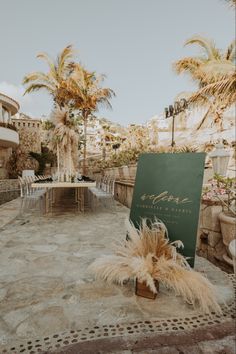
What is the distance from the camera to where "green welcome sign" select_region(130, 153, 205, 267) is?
2.38 m

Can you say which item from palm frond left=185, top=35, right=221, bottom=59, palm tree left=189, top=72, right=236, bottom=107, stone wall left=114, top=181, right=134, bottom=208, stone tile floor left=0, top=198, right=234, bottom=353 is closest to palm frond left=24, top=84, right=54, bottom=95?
palm frond left=185, top=35, right=221, bottom=59

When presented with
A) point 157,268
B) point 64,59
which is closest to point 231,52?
point 64,59

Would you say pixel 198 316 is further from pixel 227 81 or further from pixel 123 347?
pixel 227 81

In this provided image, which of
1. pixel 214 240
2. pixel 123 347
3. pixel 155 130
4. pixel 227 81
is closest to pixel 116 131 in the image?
pixel 155 130

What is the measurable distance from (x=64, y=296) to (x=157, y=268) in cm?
88

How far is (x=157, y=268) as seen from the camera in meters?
2.16

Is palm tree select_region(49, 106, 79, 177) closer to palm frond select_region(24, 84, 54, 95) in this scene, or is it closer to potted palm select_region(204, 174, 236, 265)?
potted palm select_region(204, 174, 236, 265)

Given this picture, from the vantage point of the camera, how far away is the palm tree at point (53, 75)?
1609 centimetres

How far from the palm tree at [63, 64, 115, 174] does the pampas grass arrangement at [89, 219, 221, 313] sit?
11.8 metres

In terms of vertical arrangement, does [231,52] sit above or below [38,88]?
above

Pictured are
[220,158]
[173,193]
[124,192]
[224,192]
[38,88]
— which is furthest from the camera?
[38,88]

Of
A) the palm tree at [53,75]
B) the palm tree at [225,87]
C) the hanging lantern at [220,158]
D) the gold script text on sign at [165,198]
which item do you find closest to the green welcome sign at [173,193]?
the gold script text on sign at [165,198]

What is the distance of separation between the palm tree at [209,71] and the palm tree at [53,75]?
278 inches

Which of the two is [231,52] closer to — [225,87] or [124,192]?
[225,87]
